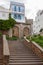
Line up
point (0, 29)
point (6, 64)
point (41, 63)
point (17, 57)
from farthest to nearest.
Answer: point (0, 29) < point (17, 57) < point (41, 63) < point (6, 64)

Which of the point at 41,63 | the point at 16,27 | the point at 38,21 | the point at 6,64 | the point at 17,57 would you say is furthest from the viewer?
the point at 38,21

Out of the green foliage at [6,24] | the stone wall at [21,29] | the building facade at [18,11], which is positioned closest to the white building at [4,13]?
the building facade at [18,11]

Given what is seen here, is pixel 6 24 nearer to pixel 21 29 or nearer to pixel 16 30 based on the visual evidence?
pixel 16 30

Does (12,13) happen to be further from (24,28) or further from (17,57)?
(17,57)

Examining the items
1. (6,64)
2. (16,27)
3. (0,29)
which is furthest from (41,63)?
(16,27)

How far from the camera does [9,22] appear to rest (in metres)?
42.0

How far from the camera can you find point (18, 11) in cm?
5084

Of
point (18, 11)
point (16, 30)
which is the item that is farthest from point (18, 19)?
point (16, 30)

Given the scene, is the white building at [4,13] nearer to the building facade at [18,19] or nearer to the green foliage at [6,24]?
the building facade at [18,19]

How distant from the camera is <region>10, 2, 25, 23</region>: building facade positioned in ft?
163

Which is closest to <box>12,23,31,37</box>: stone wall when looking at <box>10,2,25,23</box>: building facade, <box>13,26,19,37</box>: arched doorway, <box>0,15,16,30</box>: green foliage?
<box>13,26,19,37</box>: arched doorway

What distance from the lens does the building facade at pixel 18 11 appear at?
49625 mm

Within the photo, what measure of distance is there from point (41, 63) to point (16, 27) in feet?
104

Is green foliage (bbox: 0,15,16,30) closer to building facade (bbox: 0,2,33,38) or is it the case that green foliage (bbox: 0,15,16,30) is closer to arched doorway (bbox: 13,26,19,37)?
building facade (bbox: 0,2,33,38)
